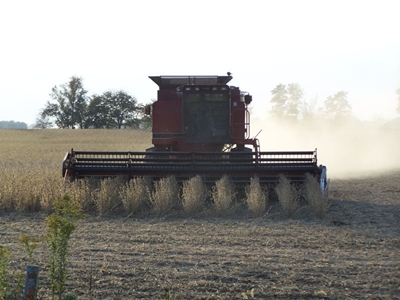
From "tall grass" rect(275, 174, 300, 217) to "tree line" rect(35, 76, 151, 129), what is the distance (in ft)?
147

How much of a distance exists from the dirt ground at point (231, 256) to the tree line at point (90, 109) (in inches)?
1814

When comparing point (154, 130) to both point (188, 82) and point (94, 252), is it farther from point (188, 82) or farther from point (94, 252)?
point (94, 252)

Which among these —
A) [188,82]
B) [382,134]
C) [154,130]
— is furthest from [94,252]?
[382,134]

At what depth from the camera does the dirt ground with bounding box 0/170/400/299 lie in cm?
532

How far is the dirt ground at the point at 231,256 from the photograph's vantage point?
17.5ft

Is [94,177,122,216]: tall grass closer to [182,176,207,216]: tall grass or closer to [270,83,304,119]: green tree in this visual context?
[182,176,207,216]: tall grass

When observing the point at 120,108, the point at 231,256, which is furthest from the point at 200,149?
the point at 120,108

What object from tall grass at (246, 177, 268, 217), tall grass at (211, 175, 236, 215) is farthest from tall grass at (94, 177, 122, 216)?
tall grass at (246, 177, 268, 217)

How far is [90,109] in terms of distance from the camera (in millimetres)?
57625

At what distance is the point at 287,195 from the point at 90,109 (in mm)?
49773

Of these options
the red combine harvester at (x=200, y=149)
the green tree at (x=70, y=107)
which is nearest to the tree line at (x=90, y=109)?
the green tree at (x=70, y=107)

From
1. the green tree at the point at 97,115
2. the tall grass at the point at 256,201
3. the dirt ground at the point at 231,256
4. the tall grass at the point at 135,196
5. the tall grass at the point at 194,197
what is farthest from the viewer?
the green tree at the point at 97,115

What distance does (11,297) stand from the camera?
5098mm

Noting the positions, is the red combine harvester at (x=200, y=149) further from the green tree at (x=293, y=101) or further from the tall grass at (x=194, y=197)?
the green tree at (x=293, y=101)
